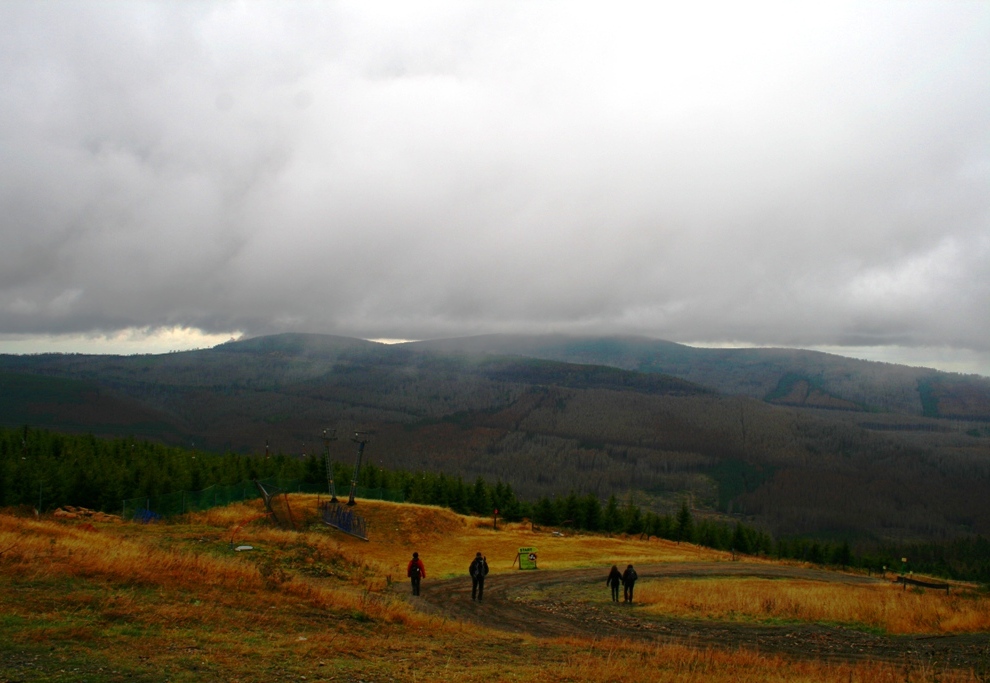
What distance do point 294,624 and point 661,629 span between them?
42.9ft

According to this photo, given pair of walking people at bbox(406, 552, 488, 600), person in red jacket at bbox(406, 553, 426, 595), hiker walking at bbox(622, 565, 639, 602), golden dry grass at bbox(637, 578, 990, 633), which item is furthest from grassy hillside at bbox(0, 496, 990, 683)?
hiker walking at bbox(622, 565, 639, 602)

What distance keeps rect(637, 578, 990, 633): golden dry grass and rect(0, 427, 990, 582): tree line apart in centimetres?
5179

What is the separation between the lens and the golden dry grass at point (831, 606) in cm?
2400

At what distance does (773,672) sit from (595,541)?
1801 inches

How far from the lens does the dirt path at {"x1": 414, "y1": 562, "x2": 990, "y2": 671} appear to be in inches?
770

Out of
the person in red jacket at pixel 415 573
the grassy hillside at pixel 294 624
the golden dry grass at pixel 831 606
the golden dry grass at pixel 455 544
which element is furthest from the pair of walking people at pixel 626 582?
the golden dry grass at pixel 455 544

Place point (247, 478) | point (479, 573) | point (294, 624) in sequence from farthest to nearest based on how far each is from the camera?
point (247, 478) → point (479, 573) → point (294, 624)

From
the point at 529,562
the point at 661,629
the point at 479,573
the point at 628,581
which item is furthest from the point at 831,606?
the point at 529,562

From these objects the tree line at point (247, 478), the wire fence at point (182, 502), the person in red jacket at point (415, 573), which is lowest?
the tree line at point (247, 478)

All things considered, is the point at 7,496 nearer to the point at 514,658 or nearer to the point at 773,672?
the point at 514,658

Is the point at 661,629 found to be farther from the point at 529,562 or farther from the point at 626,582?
the point at 529,562

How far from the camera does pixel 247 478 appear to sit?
286 feet

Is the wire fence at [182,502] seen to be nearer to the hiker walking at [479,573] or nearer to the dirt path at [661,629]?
the dirt path at [661,629]

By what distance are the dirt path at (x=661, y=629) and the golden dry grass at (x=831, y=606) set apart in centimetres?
140
